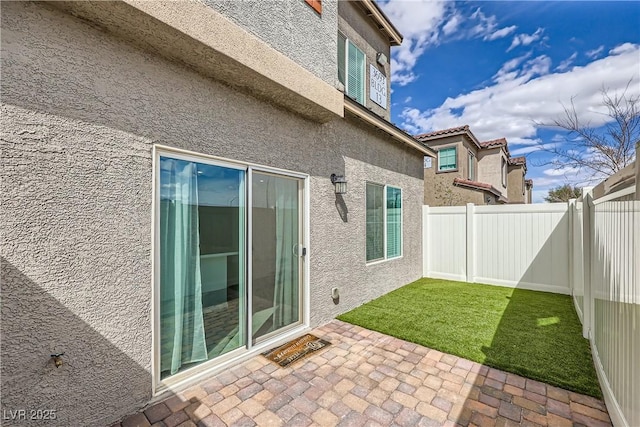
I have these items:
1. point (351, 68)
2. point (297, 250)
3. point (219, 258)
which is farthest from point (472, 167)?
point (219, 258)

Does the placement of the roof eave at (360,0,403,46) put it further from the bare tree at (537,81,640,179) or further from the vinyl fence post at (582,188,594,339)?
the vinyl fence post at (582,188,594,339)

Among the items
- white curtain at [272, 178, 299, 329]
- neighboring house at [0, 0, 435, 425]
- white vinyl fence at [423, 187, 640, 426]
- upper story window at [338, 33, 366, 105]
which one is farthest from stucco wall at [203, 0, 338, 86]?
white vinyl fence at [423, 187, 640, 426]

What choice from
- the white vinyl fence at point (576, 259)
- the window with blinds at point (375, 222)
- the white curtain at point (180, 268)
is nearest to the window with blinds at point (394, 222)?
the window with blinds at point (375, 222)

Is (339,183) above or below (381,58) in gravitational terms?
below

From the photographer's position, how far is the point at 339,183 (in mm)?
6547

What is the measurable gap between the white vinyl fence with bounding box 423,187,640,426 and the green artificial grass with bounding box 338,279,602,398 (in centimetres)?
35

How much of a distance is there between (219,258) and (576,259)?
30.4 feet

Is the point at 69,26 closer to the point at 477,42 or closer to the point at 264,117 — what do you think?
the point at 264,117

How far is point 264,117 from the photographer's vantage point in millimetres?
5059

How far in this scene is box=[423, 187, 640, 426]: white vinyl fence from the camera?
103 inches

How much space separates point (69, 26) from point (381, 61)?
10681 millimetres

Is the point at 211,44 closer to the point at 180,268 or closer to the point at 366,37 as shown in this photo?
the point at 180,268

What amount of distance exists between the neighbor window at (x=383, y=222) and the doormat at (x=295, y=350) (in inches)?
126

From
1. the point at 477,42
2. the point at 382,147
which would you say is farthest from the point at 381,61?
the point at 477,42
